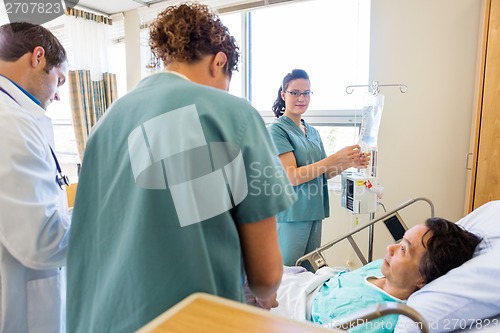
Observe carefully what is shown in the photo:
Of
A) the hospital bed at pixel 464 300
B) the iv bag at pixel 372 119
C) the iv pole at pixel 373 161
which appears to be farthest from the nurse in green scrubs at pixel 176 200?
the iv bag at pixel 372 119

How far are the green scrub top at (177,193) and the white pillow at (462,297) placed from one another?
0.71 metres

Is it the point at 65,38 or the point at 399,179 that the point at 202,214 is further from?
the point at 65,38

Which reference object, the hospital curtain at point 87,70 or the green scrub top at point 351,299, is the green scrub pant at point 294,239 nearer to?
the green scrub top at point 351,299

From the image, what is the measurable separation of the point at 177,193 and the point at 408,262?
40.3 inches

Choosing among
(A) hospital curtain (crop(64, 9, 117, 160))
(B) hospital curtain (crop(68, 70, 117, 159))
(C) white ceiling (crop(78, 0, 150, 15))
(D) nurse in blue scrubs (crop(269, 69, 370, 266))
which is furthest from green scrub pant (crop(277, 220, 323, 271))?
(C) white ceiling (crop(78, 0, 150, 15))

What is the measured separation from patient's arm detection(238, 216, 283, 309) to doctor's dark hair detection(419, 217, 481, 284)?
0.77 m

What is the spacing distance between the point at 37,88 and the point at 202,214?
81 centimetres

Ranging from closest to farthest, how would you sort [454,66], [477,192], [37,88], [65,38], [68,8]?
[37,88]
[477,192]
[454,66]
[68,8]
[65,38]

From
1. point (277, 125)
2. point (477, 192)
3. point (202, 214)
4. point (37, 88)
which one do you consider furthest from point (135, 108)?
point (477, 192)

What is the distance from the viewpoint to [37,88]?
3.52 ft

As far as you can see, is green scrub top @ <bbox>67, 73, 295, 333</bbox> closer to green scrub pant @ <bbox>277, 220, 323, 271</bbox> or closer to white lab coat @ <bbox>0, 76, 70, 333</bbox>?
white lab coat @ <bbox>0, 76, 70, 333</bbox>

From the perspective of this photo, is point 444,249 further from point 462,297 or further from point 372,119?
point 372,119

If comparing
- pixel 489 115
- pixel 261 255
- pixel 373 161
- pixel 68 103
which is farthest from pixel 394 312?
pixel 68 103

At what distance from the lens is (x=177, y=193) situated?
63 cm
